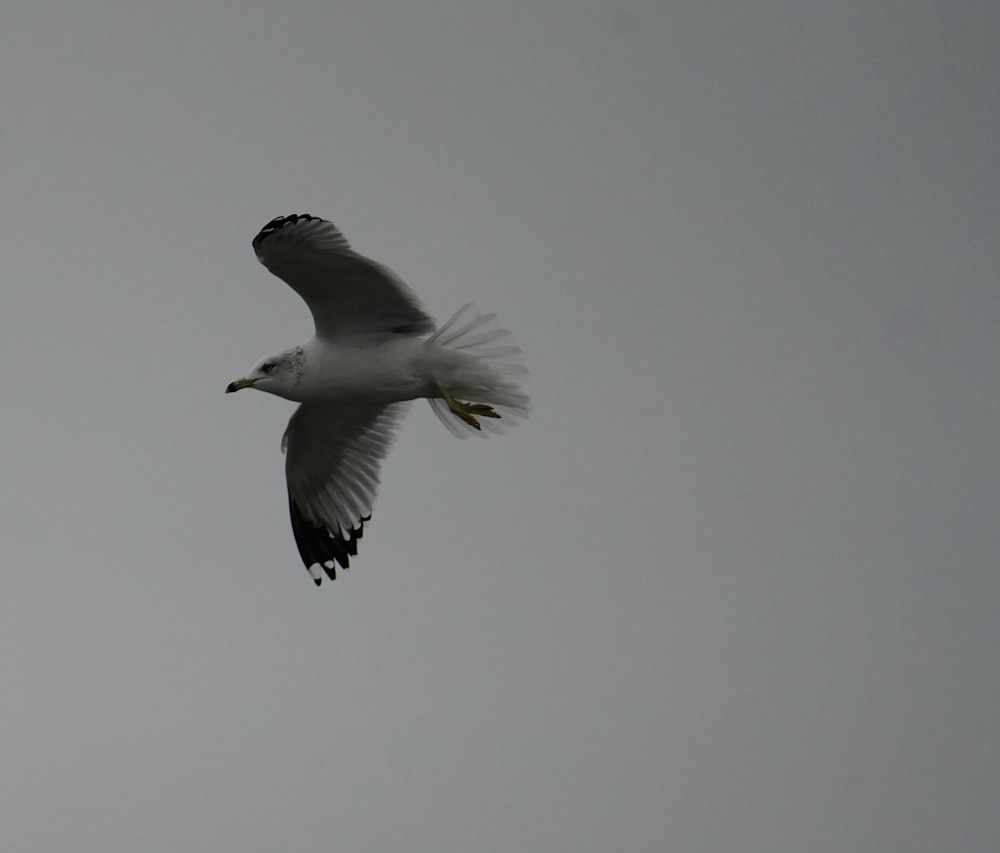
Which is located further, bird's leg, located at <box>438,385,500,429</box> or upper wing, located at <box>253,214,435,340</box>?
bird's leg, located at <box>438,385,500,429</box>

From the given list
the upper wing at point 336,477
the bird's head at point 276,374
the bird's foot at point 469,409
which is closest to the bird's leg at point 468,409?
the bird's foot at point 469,409

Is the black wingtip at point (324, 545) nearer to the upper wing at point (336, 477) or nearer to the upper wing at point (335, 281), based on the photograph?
the upper wing at point (336, 477)

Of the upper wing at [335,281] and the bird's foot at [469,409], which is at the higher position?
the upper wing at [335,281]

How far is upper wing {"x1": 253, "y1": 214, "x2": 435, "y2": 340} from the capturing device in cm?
677

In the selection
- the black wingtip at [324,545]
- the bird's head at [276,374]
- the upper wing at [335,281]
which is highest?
the upper wing at [335,281]

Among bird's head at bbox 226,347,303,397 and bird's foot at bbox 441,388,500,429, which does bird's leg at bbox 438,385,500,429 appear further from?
bird's head at bbox 226,347,303,397

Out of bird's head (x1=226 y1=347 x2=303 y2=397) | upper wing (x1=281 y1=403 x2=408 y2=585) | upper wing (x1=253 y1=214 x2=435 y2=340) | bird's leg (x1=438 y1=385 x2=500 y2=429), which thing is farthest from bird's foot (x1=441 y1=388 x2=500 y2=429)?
upper wing (x1=281 y1=403 x2=408 y2=585)

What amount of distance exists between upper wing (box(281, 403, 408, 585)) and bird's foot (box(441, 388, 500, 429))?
3.28 feet

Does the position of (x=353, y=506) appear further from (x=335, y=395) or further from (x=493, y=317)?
(x=493, y=317)

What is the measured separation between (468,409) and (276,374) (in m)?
1.00

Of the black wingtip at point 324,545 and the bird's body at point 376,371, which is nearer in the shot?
the bird's body at point 376,371

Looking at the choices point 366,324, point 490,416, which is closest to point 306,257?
point 366,324

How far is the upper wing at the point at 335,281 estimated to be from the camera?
6.77 metres

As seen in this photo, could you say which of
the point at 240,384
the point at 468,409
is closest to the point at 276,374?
the point at 240,384
